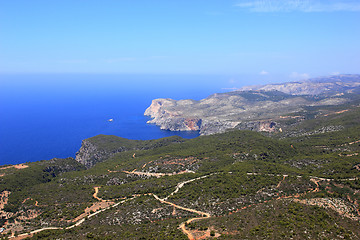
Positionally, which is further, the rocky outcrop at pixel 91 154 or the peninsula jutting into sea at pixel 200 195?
the rocky outcrop at pixel 91 154

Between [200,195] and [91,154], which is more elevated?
[200,195]

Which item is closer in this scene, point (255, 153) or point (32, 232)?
point (32, 232)

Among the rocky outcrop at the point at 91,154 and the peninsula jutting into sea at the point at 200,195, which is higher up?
the peninsula jutting into sea at the point at 200,195

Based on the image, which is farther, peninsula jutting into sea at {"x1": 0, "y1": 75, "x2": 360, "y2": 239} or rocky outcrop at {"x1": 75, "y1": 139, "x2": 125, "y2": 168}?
rocky outcrop at {"x1": 75, "y1": 139, "x2": 125, "y2": 168}

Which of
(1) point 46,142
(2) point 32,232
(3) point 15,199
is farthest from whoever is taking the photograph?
(1) point 46,142

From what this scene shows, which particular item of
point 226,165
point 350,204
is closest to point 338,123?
point 226,165

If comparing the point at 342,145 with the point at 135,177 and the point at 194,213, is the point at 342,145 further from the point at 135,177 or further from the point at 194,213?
the point at 135,177

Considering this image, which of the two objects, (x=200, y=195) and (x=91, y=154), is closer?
(x=200, y=195)

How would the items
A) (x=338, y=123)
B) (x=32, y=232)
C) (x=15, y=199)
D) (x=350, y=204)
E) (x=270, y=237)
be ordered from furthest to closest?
(x=338, y=123) → (x=15, y=199) → (x=32, y=232) → (x=350, y=204) → (x=270, y=237)

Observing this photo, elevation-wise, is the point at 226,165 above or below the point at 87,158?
above

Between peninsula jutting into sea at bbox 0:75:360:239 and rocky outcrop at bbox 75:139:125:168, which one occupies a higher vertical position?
peninsula jutting into sea at bbox 0:75:360:239

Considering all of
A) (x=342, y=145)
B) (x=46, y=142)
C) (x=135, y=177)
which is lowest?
(x=46, y=142)
